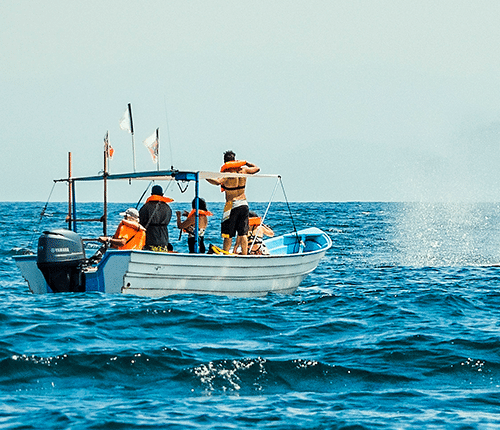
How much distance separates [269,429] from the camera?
5.39 meters

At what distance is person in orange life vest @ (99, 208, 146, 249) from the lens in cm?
1190

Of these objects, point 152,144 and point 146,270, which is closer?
point 146,270

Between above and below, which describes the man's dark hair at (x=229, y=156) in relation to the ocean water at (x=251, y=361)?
above

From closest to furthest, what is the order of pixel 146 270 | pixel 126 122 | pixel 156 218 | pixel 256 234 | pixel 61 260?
pixel 61 260
pixel 146 270
pixel 156 218
pixel 256 234
pixel 126 122

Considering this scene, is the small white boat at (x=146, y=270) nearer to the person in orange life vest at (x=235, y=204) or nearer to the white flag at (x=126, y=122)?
the person in orange life vest at (x=235, y=204)

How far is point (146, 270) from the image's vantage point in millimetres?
11523

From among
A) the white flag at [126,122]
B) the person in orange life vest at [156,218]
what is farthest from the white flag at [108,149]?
the person in orange life vest at [156,218]

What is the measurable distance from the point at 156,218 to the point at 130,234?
574 millimetres

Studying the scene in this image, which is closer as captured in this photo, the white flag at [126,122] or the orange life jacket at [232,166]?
the orange life jacket at [232,166]

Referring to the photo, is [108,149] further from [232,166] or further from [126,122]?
[232,166]

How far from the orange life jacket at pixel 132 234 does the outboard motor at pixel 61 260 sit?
79 centimetres

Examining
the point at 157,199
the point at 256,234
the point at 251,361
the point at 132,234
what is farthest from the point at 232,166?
the point at 251,361

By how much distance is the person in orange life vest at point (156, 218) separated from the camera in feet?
40.0

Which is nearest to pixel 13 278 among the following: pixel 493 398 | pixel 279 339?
pixel 279 339
